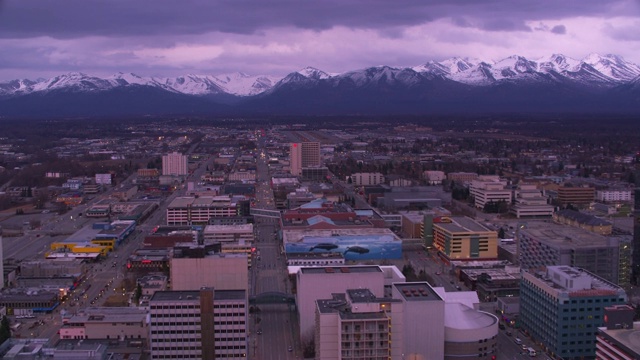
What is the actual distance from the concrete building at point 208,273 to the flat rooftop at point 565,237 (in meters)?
4.20

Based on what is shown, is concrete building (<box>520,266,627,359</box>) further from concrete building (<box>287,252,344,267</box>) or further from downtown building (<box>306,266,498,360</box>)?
concrete building (<box>287,252,344,267</box>)

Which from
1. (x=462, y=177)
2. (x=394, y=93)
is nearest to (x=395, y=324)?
(x=462, y=177)

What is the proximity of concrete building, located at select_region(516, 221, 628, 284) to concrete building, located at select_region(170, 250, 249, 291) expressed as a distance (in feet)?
13.0

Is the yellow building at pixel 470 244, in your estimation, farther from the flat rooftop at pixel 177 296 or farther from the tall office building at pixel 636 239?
the flat rooftop at pixel 177 296

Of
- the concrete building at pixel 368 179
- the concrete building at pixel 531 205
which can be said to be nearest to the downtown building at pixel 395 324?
the concrete building at pixel 531 205

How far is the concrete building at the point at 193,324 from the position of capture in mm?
7098

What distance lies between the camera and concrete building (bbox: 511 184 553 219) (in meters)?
16.1

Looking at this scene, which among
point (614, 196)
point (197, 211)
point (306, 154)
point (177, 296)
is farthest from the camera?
Answer: point (306, 154)

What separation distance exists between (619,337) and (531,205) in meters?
10.2

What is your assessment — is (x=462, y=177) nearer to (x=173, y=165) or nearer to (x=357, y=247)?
(x=173, y=165)

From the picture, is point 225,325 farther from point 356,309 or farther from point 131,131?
point 131,131

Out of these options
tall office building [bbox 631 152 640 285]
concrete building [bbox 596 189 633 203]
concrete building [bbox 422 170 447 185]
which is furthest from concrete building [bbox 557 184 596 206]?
tall office building [bbox 631 152 640 285]

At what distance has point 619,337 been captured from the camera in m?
6.37

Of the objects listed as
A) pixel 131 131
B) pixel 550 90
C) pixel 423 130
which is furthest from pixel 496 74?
pixel 131 131
